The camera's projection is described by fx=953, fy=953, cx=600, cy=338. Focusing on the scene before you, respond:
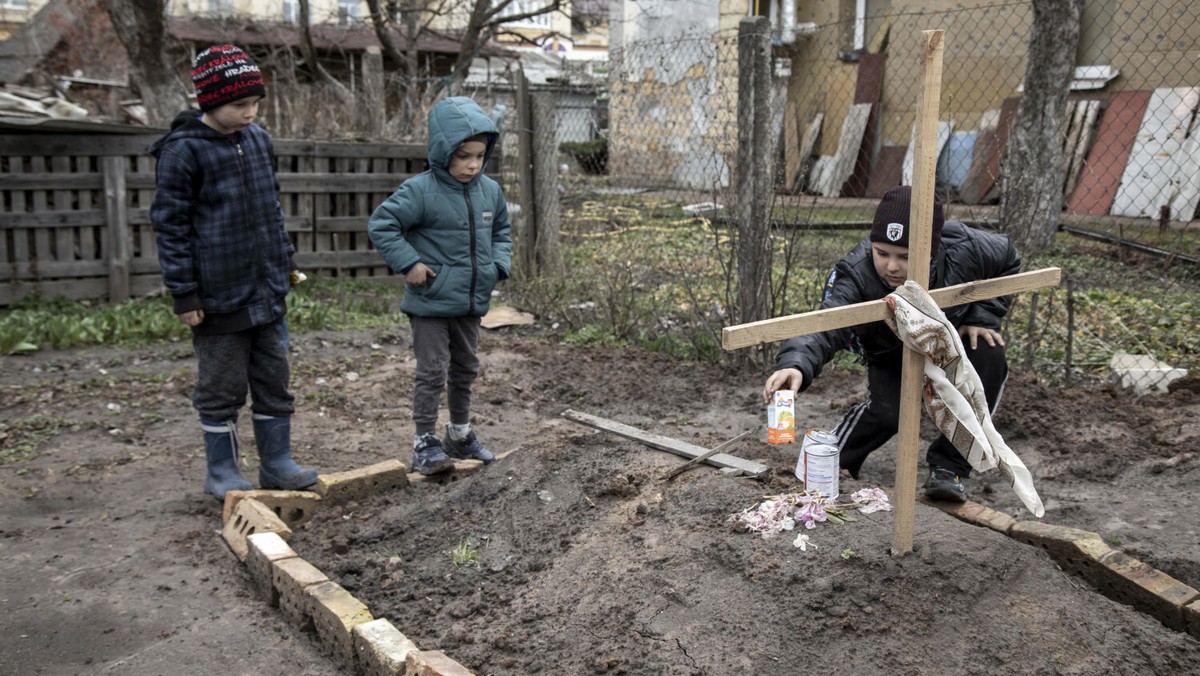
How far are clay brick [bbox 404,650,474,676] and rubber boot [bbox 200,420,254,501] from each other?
76.4 inches

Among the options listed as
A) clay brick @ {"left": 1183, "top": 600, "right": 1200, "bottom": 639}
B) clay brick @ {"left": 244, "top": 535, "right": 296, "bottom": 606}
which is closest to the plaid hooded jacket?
clay brick @ {"left": 244, "top": 535, "right": 296, "bottom": 606}

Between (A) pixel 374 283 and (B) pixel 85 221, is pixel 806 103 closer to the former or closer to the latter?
(A) pixel 374 283

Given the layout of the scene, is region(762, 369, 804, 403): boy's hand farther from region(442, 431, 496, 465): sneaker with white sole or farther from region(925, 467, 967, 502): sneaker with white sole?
region(442, 431, 496, 465): sneaker with white sole

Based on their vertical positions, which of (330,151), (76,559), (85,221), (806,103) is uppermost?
(806,103)

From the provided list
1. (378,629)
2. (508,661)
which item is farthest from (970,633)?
(378,629)

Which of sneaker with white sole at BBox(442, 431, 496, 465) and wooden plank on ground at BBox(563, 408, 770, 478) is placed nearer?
wooden plank on ground at BBox(563, 408, 770, 478)

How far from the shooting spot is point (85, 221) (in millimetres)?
8156

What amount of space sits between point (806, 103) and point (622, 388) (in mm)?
11772

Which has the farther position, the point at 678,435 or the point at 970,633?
the point at 678,435

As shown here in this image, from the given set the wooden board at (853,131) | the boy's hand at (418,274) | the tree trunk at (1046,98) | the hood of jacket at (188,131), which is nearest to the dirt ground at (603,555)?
the boy's hand at (418,274)

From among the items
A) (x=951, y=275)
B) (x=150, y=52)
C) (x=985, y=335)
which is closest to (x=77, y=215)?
(x=150, y=52)

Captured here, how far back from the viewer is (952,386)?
104 inches

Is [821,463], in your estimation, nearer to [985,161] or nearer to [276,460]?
[276,460]

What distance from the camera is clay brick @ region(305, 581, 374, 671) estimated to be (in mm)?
2932
